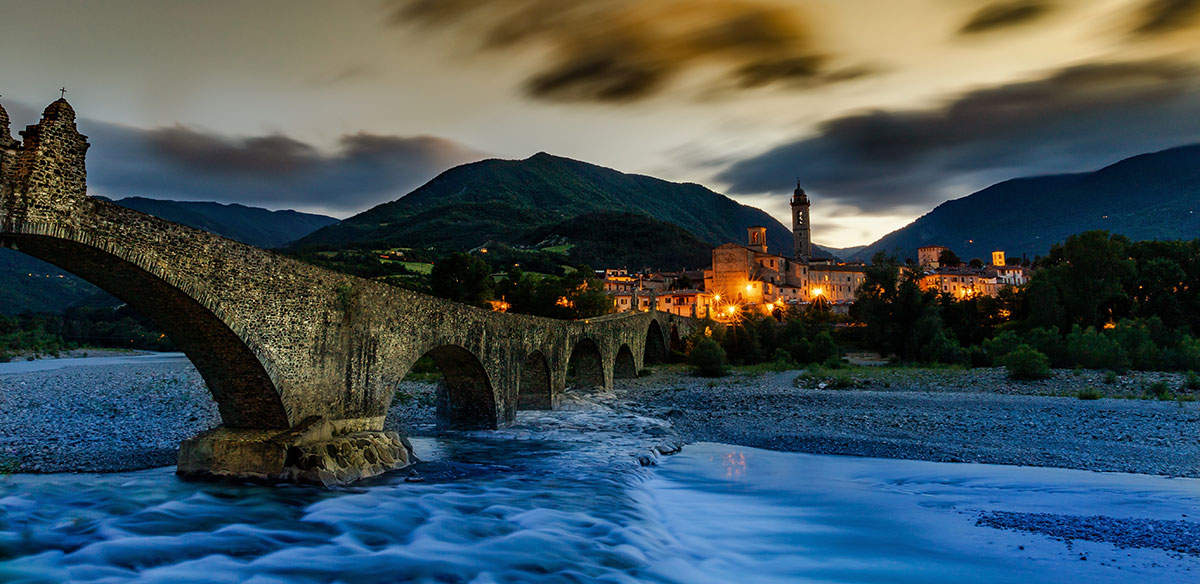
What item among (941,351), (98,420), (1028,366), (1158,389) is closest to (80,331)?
(98,420)

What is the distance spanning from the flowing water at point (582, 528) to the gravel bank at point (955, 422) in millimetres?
1977

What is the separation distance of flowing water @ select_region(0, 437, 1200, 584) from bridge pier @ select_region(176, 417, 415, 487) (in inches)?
15.0

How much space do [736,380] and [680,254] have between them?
13420cm

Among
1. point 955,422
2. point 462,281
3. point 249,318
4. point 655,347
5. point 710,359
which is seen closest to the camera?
point 249,318

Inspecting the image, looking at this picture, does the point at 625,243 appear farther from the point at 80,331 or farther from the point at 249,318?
the point at 249,318

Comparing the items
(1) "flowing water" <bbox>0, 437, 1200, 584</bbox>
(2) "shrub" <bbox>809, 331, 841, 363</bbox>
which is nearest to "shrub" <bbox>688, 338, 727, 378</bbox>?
(2) "shrub" <bbox>809, 331, 841, 363</bbox>

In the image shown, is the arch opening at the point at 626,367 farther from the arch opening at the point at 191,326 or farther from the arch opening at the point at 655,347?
the arch opening at the point at 191,326

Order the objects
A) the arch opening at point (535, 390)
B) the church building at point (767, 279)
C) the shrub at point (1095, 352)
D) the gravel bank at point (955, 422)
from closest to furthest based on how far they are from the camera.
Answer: the gravel bank at point (955, 422), the arch opening at point (535, 390), the shrub at point (1095, 352), the church building at point (767, 279)

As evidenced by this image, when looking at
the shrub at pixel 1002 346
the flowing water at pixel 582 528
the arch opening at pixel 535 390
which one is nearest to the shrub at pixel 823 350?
the shrub at pixel 1002 346

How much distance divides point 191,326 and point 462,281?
4423 cm

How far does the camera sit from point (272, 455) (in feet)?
39.6

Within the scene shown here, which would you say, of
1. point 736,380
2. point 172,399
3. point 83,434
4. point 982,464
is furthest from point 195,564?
point 736,380

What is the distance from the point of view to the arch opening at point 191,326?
373 inches

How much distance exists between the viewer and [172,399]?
28156 mm
